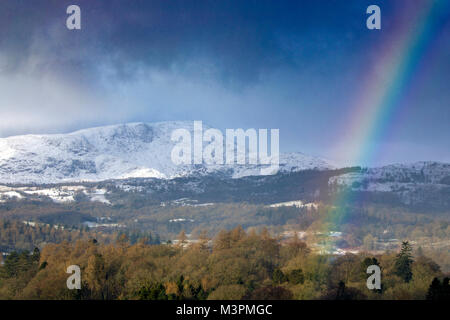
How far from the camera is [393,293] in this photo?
117 m

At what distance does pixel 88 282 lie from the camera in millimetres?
135375

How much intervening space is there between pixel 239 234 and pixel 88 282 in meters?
74.2

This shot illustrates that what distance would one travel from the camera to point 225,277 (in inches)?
5212

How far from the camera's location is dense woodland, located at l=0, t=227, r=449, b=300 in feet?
380

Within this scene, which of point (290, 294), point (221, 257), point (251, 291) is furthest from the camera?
point (221, 257)

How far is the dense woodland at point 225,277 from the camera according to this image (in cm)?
11569
